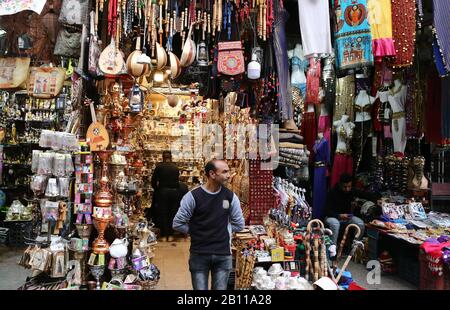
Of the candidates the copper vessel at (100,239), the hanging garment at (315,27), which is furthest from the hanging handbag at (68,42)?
the hanging garment at (315,27)

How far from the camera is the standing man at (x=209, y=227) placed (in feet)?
9.64

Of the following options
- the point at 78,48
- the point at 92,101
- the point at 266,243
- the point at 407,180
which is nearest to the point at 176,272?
the point at 266,243

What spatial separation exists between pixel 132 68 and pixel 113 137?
833mm

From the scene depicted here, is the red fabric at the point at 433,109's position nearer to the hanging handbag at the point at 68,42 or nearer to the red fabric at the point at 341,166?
the red fabric at the point at 341,166

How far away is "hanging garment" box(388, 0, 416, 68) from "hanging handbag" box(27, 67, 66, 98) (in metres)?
3.14

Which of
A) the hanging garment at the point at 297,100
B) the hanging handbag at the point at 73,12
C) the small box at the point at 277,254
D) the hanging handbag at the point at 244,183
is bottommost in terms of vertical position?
the small box at the point at 277,254

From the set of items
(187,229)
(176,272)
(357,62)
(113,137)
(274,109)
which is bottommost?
(176,272)

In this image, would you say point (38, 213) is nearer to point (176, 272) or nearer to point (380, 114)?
point (176, 272)

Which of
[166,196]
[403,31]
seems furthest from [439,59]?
[166,196]

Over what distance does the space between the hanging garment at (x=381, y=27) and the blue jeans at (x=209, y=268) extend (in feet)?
7.37

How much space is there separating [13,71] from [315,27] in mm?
2860

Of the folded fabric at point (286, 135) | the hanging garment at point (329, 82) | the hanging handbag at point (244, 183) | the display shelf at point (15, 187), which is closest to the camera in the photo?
the hanging handbag at point (244, 183)

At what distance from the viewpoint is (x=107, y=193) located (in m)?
3.57

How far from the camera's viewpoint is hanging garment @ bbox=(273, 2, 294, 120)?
4059 mm
